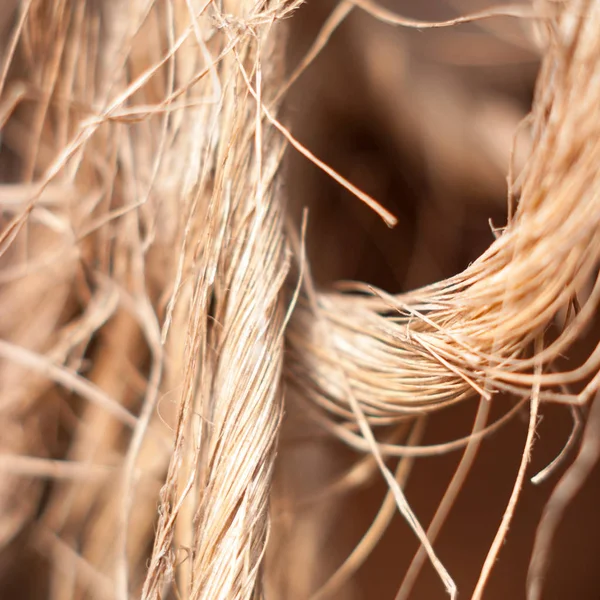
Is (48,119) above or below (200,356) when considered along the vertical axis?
above

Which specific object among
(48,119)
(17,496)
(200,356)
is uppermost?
(48,119)

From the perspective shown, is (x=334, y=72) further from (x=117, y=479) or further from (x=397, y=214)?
(x=117, y=479)

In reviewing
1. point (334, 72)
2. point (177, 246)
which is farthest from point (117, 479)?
point (334, 72)

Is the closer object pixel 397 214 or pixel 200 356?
pixel 200 356

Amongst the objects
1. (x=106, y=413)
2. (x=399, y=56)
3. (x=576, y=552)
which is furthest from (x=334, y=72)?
(x=576, y=552)

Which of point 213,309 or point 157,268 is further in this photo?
point 157,268

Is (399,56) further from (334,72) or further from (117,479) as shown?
(117,479)
